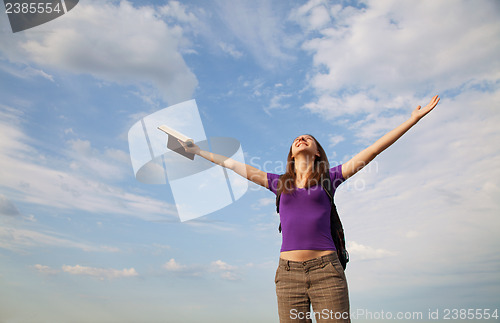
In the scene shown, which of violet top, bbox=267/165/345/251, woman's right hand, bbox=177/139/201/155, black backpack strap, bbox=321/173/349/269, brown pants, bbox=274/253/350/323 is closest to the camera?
brown pants, bbox=274/253/350/323

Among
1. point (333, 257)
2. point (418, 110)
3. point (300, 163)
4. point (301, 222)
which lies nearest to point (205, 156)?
point (300, 163)

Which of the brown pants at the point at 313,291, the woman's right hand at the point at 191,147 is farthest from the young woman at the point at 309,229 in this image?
the woman's right hand at the point at 191,147

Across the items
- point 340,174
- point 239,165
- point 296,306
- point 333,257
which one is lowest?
point 296,306

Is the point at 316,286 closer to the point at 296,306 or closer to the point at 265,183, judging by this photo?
the point at 296,306

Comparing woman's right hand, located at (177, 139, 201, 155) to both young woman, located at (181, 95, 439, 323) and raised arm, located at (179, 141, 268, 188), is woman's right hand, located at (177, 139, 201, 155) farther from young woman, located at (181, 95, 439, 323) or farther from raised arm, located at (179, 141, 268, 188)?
young woman, located at (181, 95, 439, 323)

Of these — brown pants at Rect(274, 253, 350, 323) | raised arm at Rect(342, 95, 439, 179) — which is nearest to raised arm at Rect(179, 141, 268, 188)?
raised arm at Rect(342, 95, 439, 179)

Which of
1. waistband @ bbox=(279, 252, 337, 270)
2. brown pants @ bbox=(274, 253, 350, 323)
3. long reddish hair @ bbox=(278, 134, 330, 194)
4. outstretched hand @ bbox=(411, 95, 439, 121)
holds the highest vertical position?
outstretched hand @ bbox=(411, 95, 439, 121)

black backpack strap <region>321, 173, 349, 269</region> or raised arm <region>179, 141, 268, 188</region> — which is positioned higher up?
raised arm <region>179, 141, 268, 188</region>

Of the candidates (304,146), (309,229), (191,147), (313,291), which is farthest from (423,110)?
(191,147)

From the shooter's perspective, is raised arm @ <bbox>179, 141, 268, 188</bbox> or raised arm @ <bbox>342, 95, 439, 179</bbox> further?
raised arm @ <bbox>179, 141, 268, 188</bbox>

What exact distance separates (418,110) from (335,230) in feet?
7.60

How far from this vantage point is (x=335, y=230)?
16.8ft

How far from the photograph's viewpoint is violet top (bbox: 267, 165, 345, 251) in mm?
4754

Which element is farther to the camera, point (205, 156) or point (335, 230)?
point (205, 156)
